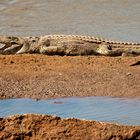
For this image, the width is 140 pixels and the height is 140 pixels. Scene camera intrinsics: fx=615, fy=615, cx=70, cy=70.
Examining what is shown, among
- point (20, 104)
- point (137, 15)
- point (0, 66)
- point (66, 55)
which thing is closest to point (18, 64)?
point (0, 66)

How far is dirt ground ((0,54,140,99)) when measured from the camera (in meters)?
8.64

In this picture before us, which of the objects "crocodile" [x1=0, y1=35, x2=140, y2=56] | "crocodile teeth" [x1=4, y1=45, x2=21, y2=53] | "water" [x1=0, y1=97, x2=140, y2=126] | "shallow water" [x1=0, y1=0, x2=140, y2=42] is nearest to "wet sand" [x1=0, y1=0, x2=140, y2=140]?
"shallow water" [x1=0, y1=0, x2=140, y2=42]

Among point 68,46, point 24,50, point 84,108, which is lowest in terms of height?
point 24,50

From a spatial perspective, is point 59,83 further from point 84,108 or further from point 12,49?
point 12,49

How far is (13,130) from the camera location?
5.12 meters

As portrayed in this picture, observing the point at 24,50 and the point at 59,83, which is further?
the point at 24,50

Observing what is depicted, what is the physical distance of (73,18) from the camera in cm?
1497

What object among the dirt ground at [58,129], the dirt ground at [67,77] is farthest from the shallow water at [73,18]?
the dirt ground at [58,129]

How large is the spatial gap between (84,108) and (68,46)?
4.24 m

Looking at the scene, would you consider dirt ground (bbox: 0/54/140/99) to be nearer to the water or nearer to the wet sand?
the wet sand

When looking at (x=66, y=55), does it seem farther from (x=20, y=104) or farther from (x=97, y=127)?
(x=97, y=127)

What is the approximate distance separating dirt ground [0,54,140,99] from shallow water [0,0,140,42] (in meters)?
2.25

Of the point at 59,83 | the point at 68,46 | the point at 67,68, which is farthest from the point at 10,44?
the point at 59,83

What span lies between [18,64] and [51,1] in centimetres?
712
